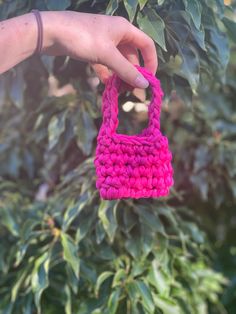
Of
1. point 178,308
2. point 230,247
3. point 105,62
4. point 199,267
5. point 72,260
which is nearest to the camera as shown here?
point 105,62

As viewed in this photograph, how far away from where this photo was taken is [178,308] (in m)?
1.65

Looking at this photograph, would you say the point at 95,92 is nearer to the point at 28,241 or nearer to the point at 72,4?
the point at 72,4

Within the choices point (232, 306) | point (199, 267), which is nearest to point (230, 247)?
point (232, 306)

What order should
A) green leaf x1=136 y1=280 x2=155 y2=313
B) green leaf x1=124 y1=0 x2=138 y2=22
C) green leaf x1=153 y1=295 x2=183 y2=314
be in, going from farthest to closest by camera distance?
1. green leaf x1=153 y1=295 x2=183 y2=314
2. green leaf x1=136 y1=280 x2=155 y2=313
3. green leaf x1=124 y1=0 x2=138 y2=22

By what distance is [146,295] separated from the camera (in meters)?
1.52

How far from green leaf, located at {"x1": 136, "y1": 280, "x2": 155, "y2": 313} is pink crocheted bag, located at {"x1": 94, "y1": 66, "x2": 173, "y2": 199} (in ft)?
1.57

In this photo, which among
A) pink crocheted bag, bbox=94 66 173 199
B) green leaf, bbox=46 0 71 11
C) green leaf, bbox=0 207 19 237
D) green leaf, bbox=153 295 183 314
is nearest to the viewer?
pink crocheted bag, bbox=94 66 173 199

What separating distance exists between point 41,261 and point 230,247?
128 cm

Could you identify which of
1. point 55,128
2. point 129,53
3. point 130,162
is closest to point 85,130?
point 55,128

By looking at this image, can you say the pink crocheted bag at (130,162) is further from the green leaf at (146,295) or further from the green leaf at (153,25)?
the green leaf at (146,295)

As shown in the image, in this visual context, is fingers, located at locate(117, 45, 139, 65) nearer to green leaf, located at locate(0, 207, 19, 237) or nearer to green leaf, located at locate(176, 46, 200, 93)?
green leaf, located at locate(176, 46, 200, 93)

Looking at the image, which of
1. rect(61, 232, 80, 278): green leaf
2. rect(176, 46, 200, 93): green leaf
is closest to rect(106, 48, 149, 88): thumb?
rect(176, 46, 200, 93): green leaf

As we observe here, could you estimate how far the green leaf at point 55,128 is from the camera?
1646mm

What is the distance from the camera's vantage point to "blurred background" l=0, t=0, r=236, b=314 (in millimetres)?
1387
